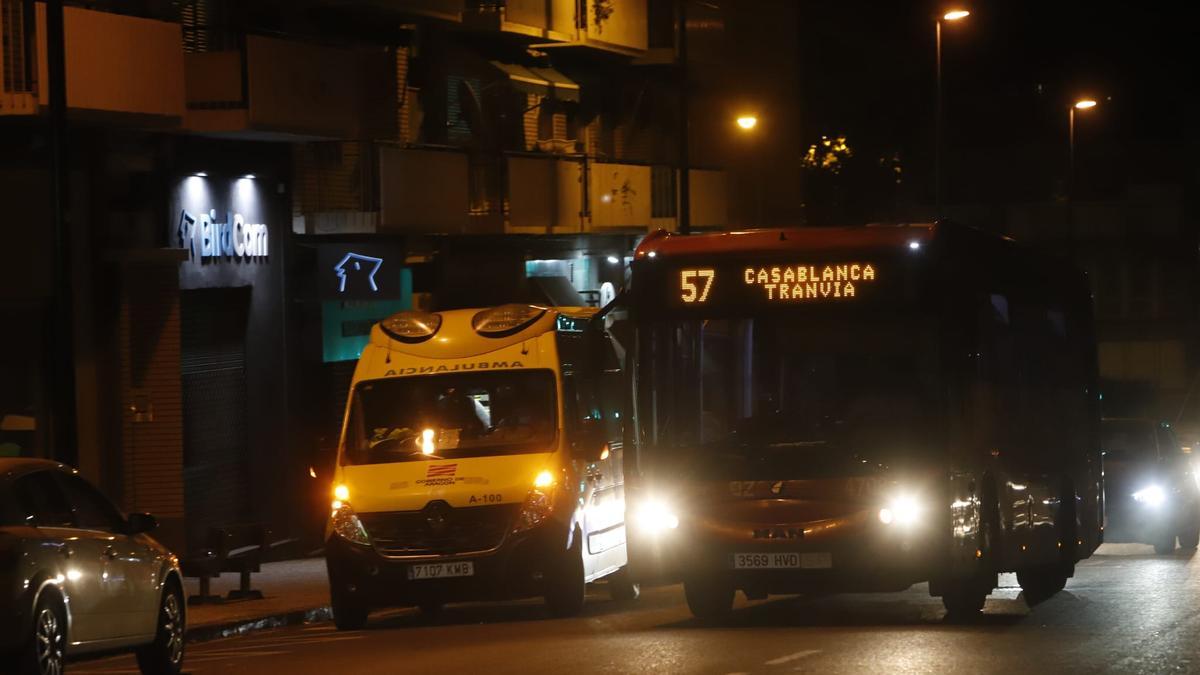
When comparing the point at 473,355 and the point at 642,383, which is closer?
the point at 642,383

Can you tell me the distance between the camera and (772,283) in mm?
15984

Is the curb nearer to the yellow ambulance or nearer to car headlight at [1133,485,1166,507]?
the yellow ambulance

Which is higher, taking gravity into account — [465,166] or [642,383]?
[465,166]

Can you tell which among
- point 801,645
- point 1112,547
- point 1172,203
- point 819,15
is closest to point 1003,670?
point 801,645

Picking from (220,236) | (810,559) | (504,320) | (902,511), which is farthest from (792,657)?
(220,236)

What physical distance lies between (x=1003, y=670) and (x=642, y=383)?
426cm

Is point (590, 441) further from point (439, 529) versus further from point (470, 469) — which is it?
point (439, 529)

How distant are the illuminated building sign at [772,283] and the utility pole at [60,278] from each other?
5.52m

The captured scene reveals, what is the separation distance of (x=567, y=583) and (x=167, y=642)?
14.2 feet

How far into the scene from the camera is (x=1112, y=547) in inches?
1130

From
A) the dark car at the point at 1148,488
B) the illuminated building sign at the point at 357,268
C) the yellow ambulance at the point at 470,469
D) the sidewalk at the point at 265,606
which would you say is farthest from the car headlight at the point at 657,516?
the illuminated building sign at the point at 357,268

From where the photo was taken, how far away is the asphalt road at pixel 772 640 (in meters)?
13.4

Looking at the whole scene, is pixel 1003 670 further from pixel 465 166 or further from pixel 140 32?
pixel 465 166

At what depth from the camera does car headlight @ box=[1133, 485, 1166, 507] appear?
2584cm
